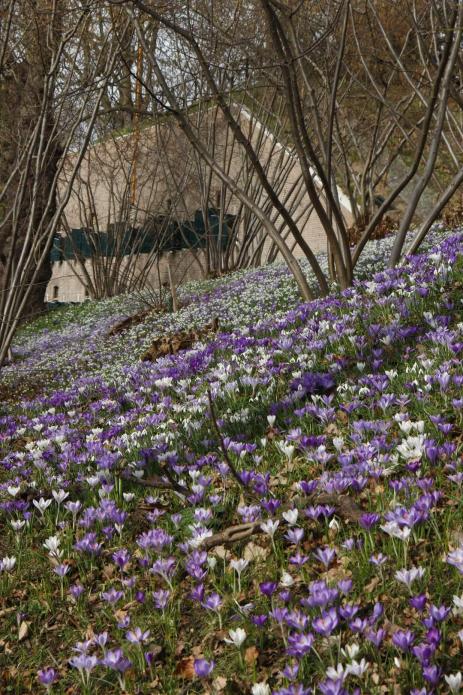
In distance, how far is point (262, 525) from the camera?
2510 mm

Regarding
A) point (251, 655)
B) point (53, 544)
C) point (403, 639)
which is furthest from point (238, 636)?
point (53, 544)

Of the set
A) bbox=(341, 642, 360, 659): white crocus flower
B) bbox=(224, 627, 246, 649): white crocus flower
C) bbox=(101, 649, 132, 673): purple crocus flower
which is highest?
bbox=(341, 642, 360, 659): white crocus flower

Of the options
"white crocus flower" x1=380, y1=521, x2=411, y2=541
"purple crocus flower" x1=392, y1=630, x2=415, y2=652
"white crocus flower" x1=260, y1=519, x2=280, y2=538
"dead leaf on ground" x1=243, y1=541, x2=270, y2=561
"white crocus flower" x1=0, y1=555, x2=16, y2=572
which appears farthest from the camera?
"white crocus flower" x1=0, y1=555, x2=16, y2=572

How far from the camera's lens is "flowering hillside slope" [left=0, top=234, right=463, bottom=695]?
2.00 m

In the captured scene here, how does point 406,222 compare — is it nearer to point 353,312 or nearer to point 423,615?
point 353,312

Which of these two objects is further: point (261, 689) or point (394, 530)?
point (394, 530)

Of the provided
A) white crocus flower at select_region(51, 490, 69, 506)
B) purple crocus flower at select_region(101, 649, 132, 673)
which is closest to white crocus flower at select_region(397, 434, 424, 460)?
purple crocus flower at select_region(101, 649, 132, 673)

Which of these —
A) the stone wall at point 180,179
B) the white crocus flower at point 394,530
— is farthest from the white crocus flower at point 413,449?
the stone wall at point 180,179

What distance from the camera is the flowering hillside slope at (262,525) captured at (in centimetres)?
200

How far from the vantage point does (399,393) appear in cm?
376

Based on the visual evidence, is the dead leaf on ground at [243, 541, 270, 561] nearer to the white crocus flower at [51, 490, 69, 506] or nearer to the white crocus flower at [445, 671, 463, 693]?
the white crocus flower at [445, 671, 463, 693]

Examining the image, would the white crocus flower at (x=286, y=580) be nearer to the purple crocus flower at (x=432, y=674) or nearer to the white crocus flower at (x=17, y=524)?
the purple crocus flower at (x=432, y=674)

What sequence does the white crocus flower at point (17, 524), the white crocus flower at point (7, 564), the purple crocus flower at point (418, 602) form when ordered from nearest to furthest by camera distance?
the purple crocus flower at point (418, 602) < the white crocus flower at point (7, 564) < the white crocus flower at point (17, 524)

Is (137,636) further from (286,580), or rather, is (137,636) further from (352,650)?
(352,650)
